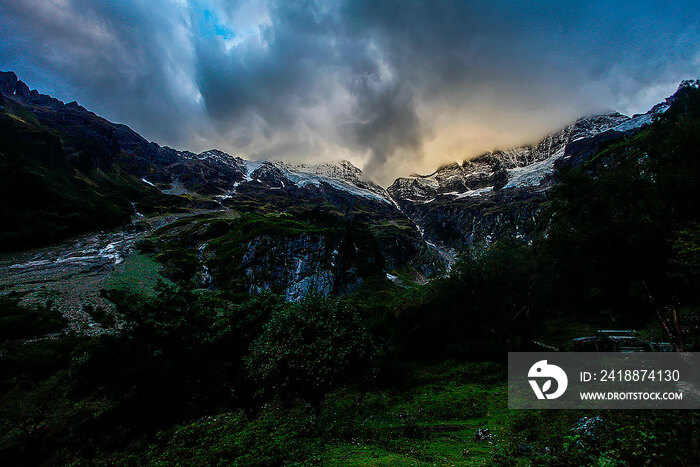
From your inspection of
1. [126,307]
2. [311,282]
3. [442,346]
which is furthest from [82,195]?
[442,346]

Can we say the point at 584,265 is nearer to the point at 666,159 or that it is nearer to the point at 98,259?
the point at 666,159

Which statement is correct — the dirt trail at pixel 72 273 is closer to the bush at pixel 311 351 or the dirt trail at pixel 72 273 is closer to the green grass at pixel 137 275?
the green grass at pixel 137 275

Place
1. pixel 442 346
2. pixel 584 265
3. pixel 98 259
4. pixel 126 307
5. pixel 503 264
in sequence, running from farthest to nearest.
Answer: pixel 98 259, pixel 442 346, pixel 503 264, pixel 126 307, pixel 584 265

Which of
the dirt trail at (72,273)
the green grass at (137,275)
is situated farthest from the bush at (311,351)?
the green grass at (137,275)

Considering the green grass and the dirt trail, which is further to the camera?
the green grass

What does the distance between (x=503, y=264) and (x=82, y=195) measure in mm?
229500

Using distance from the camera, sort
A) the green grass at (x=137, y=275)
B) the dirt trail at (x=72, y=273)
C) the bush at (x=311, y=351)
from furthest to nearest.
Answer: the green grass at (x=137, y=275) → the dirt trail at (x=72, y=273) → the bush at (x=311, y=351)

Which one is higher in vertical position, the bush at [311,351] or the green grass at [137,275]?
the green grass at [137,275]

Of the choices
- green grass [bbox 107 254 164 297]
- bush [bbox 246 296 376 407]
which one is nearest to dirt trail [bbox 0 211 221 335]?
green grass [bbox 107 254 164 297]

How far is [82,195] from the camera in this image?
6850 inches

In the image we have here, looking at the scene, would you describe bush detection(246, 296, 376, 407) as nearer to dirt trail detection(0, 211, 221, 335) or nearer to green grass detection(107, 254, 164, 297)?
dirt trail detection(0, 211, 221, 335)

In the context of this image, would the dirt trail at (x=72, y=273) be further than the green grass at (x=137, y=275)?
No

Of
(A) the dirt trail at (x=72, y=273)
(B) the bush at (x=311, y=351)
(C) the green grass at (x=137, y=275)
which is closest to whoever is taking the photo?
(B) the bush at (x=311, y=351)

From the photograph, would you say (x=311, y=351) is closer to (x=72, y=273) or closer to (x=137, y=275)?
(x=137, y=275)
